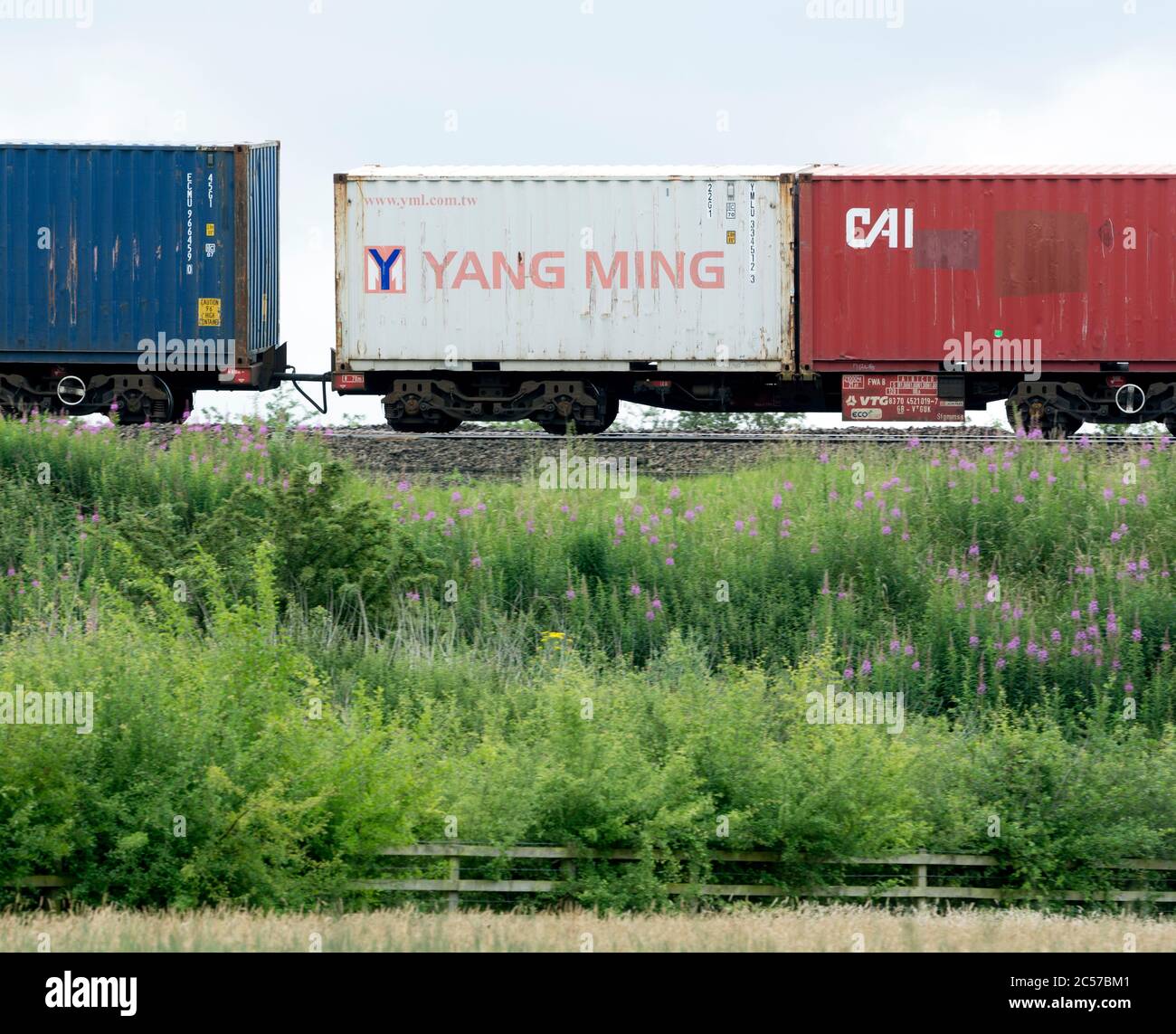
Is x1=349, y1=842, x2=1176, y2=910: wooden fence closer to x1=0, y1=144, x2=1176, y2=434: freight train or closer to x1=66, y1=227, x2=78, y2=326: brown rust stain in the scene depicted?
x1=0, y1=144, x2=1176, y2=434: freight train

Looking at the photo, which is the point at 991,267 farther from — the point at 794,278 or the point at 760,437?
the point at 760,437

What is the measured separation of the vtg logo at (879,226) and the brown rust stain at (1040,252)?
1073 millimetres

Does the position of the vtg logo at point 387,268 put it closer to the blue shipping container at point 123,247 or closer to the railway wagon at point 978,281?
the blue shipping container at point 123,247

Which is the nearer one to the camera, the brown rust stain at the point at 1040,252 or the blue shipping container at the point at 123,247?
the brown rust stain at the point at 1040,252

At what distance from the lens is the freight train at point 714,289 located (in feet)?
63.5

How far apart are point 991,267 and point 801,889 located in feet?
39.6

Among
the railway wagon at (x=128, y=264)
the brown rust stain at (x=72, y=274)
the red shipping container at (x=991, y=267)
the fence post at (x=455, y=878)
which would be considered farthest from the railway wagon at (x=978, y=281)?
the fence post at (x=455, y=878)

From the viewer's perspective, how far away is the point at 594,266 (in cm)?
1941

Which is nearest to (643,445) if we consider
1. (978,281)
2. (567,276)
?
(567,276)

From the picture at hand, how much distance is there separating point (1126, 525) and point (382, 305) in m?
9.83

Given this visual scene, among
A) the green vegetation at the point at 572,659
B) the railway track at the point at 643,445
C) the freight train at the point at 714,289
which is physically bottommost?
the green vegetation at the point at 572,659

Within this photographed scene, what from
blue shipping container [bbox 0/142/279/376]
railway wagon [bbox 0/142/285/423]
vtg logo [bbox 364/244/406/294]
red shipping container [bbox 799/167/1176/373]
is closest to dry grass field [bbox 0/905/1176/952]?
red shipping container [bbox 799/167/1176/373]

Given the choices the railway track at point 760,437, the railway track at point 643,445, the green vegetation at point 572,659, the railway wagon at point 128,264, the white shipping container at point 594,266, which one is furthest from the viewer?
the railway wagon at point 128,264

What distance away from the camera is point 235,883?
842 cm
